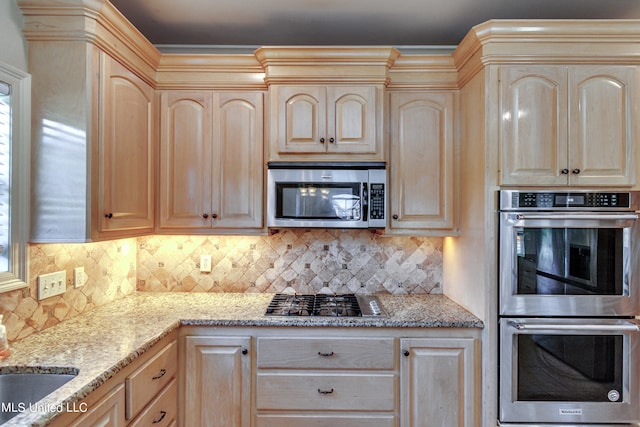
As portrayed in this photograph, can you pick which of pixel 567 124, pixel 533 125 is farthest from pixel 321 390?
pixel 567 124

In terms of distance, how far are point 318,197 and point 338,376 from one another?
0.98 m

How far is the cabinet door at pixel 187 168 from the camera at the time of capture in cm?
232

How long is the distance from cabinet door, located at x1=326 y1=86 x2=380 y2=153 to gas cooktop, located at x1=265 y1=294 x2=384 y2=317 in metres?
0.93

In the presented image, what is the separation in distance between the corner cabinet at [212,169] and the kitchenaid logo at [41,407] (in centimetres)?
113

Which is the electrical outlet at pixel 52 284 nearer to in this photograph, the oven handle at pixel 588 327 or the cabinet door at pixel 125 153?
the cabinet door at pixel 125 153

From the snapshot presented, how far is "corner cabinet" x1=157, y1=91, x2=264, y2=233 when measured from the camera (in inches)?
91.2

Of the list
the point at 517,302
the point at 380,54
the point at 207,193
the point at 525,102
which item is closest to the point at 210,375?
the point at 207,193

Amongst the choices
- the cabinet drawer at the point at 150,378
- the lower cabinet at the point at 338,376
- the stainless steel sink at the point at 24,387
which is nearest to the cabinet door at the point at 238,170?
the lower cabinet at the point at 338,376

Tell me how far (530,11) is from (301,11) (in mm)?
1340

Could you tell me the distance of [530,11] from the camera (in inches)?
87.0

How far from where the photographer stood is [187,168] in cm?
232

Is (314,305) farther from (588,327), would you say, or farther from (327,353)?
(588,327)

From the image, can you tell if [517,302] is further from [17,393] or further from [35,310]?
[35,310]

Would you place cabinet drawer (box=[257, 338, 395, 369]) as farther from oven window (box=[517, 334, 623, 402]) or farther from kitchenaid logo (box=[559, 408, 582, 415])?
kitchenaid logo (box=[559, 408, 582, 415])
